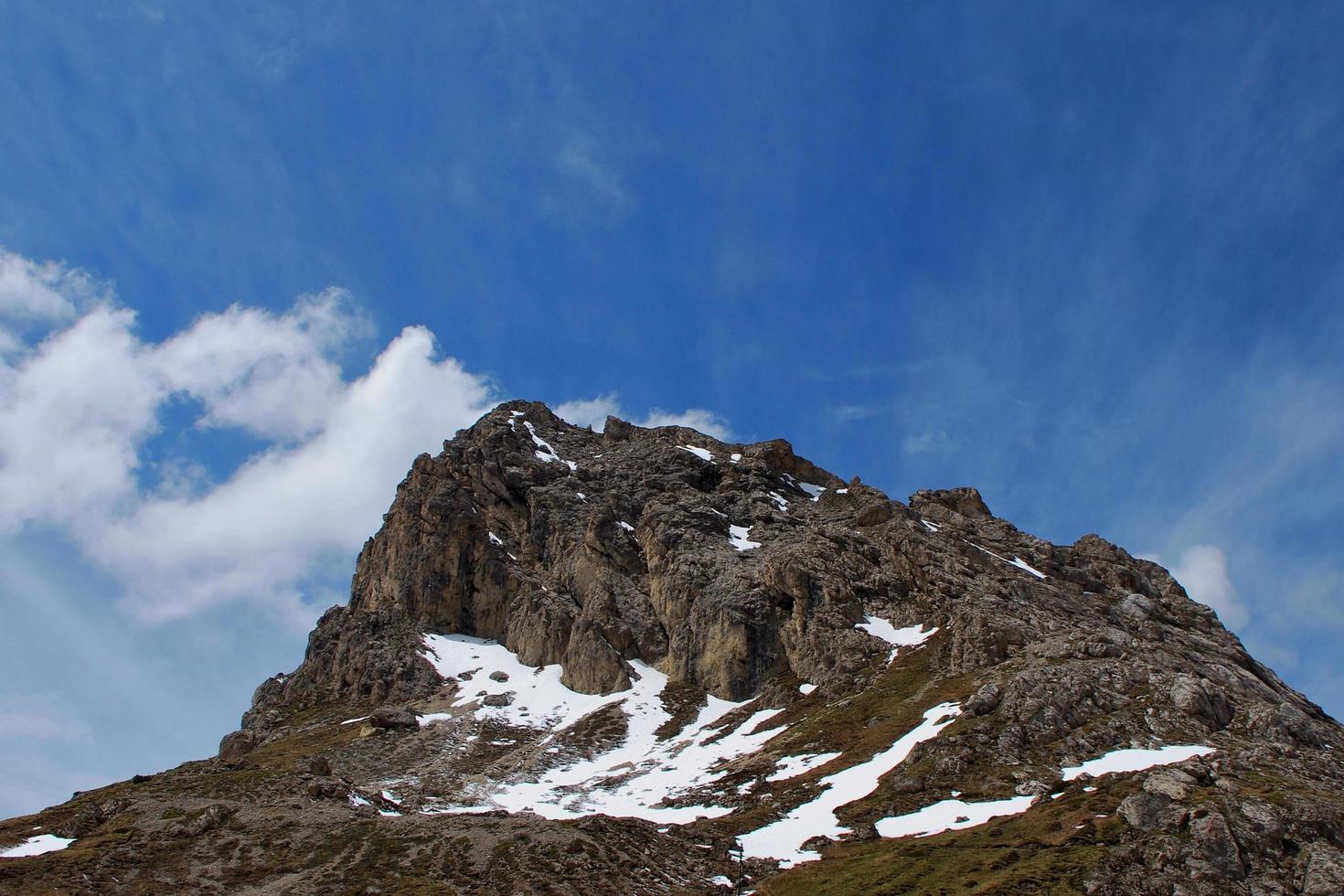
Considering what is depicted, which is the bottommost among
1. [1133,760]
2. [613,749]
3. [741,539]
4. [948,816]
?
[948,816]

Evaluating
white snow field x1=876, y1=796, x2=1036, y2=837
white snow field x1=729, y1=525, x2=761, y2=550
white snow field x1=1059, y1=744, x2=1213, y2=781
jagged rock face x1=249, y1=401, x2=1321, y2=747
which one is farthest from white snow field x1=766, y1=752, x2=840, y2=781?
white snow field x1=729, y1=525, x2=761, y2=550

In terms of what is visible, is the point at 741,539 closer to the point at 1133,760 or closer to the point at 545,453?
the point at 545,453

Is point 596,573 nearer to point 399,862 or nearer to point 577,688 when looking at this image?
point 577,688

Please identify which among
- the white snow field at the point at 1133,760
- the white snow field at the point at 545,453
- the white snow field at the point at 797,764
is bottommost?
the white snow field at the point at 1133,760

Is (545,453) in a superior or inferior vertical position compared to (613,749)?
superior

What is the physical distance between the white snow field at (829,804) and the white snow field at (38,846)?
4103cm

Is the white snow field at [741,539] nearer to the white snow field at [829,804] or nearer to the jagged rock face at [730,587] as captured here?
the jagged rock face at [730,587]

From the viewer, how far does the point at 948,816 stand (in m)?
47.2

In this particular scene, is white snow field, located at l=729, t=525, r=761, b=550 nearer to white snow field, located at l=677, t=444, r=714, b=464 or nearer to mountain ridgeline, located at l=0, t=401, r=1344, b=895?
mountain ridgeline, located at l=0, t=401, r=1344, b=895

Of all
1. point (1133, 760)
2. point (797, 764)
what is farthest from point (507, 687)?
point (1133, 760)

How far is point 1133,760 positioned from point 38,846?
2575 inches

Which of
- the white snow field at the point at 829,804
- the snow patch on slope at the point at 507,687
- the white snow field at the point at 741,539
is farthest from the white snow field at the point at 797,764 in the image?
the white snow field at the point at 741,539

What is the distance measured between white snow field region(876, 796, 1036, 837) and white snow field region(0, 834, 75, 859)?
48933mm

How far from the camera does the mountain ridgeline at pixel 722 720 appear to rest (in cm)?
4225
